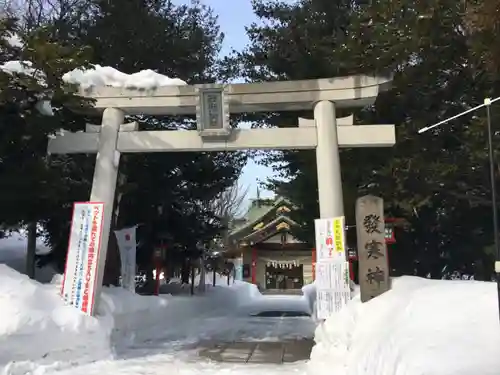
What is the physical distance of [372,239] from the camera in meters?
10.2

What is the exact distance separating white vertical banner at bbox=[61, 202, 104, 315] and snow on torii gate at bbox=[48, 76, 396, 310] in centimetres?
64

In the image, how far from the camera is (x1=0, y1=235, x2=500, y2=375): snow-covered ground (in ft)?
17.8

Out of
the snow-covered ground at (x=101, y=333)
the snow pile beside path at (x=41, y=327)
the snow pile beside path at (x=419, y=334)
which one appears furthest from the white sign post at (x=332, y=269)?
Answer: the snow pile beside path at (x=41, y=327)

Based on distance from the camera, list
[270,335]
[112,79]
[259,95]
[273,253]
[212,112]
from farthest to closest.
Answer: [273,253] < [270,335] < [112,79] < [259,95] < [212,112]

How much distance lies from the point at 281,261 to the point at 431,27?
25.4 metres

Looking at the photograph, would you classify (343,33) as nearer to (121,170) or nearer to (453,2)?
(453,2)

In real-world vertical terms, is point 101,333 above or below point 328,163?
below

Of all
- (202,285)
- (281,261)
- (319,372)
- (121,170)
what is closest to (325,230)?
(319,372)

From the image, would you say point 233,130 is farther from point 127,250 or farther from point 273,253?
point 273,253

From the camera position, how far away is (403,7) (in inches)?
578

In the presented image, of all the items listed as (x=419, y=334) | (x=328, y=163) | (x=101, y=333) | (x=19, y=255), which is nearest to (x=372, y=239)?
(x=328, y=163)

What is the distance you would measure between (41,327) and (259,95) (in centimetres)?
665

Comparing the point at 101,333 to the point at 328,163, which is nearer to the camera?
the point at 101,333

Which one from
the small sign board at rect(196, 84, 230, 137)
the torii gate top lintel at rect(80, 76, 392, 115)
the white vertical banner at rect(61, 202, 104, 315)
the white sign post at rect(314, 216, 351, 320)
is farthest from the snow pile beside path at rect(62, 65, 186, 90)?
the white sign post at rect(314, 216, 351, 320)
